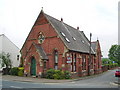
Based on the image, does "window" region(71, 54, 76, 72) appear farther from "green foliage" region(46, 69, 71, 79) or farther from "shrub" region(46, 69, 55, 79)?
"shrub" region(46, 69, 55, 79)

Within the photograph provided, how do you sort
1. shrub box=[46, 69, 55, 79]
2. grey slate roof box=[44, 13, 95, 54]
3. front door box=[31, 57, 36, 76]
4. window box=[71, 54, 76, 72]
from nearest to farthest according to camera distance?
1. shrub box=[46, 69, 55, 79]
2. window box=[71, 54, 76, 72]
3. front door box=[31, 57, 36, 76]
4. grey slate roof box=[44, 13, 95, 54]

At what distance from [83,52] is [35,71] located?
951 centimetres

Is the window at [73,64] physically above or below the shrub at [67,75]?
above

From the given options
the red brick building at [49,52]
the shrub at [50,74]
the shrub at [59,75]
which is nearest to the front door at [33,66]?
the red brick building at [49,52]

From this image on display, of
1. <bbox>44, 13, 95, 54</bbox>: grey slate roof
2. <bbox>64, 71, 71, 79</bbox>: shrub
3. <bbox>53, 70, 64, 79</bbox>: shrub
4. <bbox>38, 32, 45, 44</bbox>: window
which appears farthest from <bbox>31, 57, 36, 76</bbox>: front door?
<bbox>44, 13, 95, 54</bbox>: grey slate roof

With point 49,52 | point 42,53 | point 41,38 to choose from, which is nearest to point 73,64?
point 49,52

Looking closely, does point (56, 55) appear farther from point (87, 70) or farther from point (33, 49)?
point (87, 70)

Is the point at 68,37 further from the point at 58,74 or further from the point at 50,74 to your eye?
the point at 50,74

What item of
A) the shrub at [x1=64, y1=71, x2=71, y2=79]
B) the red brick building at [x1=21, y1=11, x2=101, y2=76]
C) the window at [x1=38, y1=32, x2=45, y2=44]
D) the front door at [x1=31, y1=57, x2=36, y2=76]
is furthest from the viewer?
the window at [x1=38, y1=32, x2=45, y2=44]

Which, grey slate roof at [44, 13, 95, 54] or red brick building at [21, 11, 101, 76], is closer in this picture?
red brick building at [21, 11, 101, 76]

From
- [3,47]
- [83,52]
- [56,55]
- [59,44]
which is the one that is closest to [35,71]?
[56,55]

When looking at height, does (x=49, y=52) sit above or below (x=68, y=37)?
below

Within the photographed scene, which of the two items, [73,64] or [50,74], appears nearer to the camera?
[50,74]

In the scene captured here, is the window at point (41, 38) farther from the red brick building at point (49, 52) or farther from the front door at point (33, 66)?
the front door at point (33, 66)
